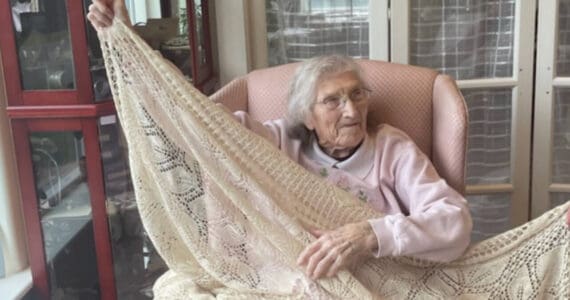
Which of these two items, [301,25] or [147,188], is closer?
[147,188]

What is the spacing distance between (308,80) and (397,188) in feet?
1.16

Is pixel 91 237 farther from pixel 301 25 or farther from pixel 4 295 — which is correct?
pixel 301 25

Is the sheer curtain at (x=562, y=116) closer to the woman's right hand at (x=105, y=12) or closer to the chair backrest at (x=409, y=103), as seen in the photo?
the chair backrest at (x=409, y=103)

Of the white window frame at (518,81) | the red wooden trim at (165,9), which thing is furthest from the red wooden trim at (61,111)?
→ the white window frame at (518,81)

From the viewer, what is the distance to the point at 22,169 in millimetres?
1986

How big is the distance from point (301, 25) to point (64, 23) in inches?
33.5

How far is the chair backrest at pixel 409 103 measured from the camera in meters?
1.78

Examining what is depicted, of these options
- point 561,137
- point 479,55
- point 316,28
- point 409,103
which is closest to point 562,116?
point 561,137

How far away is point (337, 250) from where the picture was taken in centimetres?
152

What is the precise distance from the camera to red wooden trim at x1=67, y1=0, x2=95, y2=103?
5.89 feet

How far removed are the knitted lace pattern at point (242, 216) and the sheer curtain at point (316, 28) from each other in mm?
873

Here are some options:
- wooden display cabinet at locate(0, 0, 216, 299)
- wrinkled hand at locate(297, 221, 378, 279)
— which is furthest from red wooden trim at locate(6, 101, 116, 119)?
wrinkled hand at locate(297, 221, 378, 279)

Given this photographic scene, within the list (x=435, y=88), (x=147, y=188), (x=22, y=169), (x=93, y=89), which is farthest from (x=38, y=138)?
(x=435, y=88)

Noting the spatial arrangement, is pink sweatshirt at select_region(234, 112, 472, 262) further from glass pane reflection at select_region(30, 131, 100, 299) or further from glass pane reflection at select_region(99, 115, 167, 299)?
glass pane reflection at select_region(30, 131, 100, 299)
